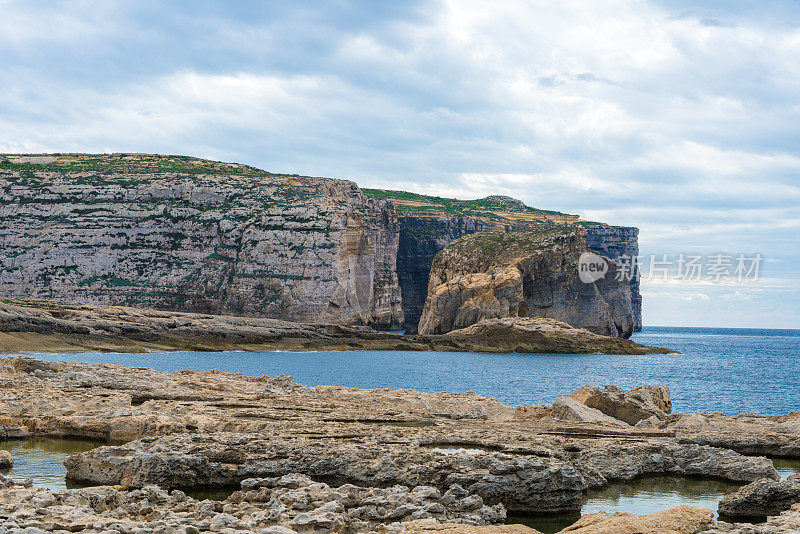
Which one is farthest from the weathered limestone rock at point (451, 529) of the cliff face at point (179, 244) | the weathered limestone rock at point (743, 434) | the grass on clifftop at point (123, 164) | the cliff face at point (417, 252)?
the cliff face at point (417, 252)

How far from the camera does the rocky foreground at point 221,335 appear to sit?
57125mm

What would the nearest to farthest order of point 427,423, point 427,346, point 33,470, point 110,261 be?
1. point 33,470
2. point 427,423
3. point 427,346
4. point 110,261

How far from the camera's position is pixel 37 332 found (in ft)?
185

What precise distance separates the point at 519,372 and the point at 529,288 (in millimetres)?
40162

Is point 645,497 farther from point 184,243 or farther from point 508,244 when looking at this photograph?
point 184,243

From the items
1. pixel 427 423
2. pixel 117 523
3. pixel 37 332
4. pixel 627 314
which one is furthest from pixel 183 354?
pixel 627 314

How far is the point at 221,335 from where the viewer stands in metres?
71.8

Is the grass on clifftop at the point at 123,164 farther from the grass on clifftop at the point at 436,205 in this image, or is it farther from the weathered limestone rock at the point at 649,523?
the weathered limestone rock at the point at 649,523

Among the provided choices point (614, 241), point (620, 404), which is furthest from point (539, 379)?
point (614, 241)

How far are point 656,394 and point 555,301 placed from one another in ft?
230

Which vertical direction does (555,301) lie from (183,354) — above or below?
above

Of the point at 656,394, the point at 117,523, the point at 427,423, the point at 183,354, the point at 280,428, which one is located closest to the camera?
the point at 117,523

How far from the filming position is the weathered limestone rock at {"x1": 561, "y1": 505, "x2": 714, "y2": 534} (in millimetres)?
9422

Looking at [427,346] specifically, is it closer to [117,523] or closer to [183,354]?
[183,354]
